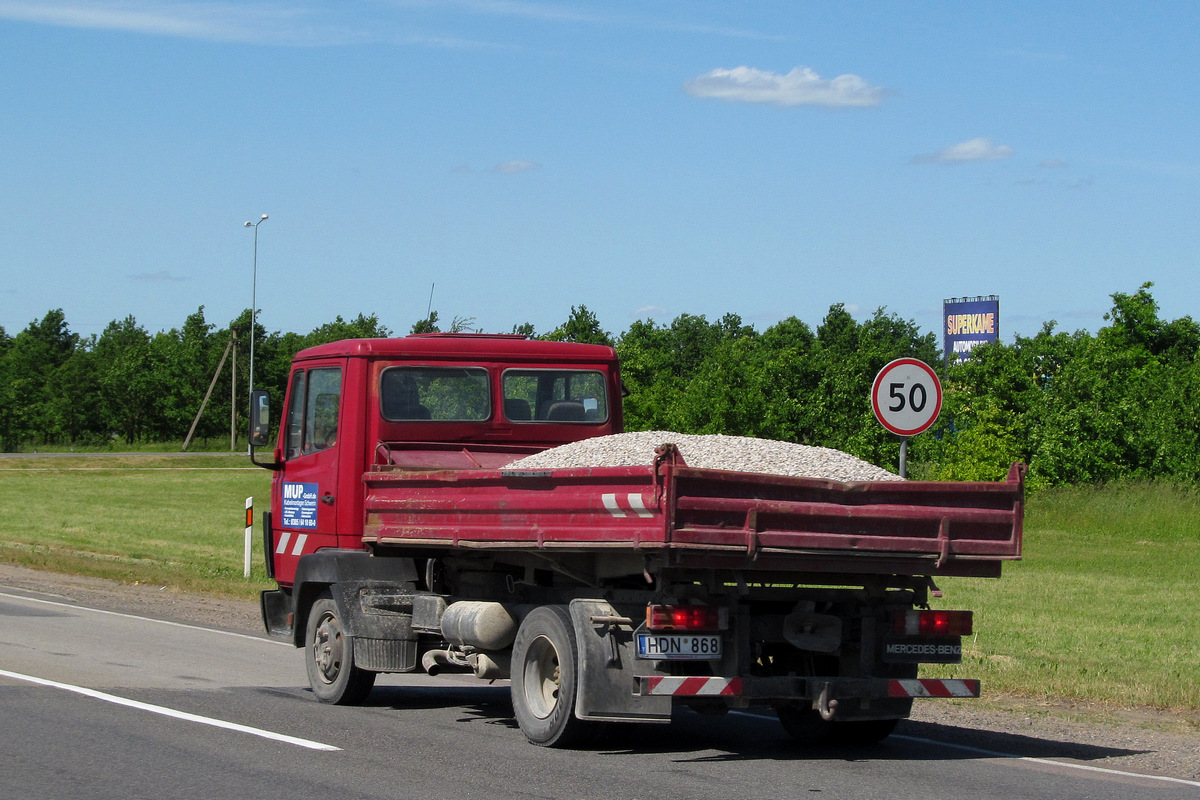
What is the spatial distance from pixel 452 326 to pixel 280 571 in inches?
102

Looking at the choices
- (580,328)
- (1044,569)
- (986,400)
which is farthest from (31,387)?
(1044,569)

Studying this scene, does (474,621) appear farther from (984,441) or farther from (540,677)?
(984,441)

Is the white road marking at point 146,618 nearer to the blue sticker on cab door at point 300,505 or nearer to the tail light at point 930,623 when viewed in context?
the blue sticker on cab door at point 300,505

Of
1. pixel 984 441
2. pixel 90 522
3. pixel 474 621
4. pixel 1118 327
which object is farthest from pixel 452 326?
pixel 1118 327

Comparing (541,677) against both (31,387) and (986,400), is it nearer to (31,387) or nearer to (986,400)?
(986,400)

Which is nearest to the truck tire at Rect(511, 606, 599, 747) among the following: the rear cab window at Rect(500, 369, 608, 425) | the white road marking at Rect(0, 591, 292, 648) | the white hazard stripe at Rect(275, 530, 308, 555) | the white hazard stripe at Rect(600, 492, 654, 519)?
the white hazard stripe at Rect(600, 492, 654, 519)

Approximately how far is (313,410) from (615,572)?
3.93 metres

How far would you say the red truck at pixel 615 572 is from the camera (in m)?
7.90

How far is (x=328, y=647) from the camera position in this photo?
10.7 metres

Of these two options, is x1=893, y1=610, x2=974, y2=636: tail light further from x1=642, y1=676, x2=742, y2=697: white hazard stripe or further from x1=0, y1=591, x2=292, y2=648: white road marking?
x1=0, y1=591, x2=292, y2=648: white road marking

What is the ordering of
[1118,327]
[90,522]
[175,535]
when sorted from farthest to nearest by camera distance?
[1118,327], [90,522], [175,535]

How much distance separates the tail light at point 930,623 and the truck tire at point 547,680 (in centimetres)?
195

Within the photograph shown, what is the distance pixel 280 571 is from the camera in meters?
11.8

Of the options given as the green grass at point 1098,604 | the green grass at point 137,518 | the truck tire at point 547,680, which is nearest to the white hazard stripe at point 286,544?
the truck tire at point 547,680
